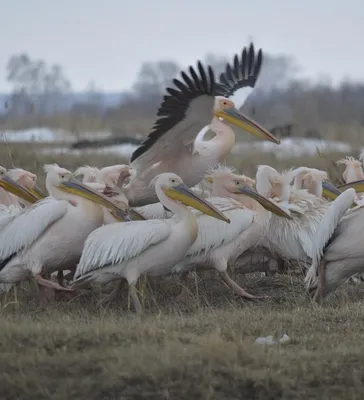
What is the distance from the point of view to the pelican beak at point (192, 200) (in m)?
7.01

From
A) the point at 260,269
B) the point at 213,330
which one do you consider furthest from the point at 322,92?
the point at 213,330

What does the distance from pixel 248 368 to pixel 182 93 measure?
9.06 feet

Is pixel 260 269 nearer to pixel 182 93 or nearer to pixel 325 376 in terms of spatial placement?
pixel 182 93

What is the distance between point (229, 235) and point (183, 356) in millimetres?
2385

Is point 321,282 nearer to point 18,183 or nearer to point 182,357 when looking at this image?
point 182,357

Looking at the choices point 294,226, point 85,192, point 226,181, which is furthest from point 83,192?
point 294,226

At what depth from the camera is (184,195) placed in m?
7.02

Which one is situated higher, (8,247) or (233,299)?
(8,247)

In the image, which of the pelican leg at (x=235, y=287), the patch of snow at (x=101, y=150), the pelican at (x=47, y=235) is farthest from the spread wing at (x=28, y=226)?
the patch of snow at (x=101, y=150)

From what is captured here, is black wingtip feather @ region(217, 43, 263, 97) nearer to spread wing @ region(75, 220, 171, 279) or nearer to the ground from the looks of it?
spread wing @ region(75, 220, 171, 279)

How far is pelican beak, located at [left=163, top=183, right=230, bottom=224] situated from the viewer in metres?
7.01

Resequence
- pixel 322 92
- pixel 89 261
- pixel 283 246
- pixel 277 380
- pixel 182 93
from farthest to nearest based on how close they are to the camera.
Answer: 1. pixel 322 92
2. pixel 283 246
3. pixel 182 93
4. pixel 89 261
5. pixel 277 380

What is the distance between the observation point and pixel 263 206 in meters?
7.60

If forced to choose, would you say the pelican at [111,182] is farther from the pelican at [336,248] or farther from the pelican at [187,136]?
the pelican at [336,248]
